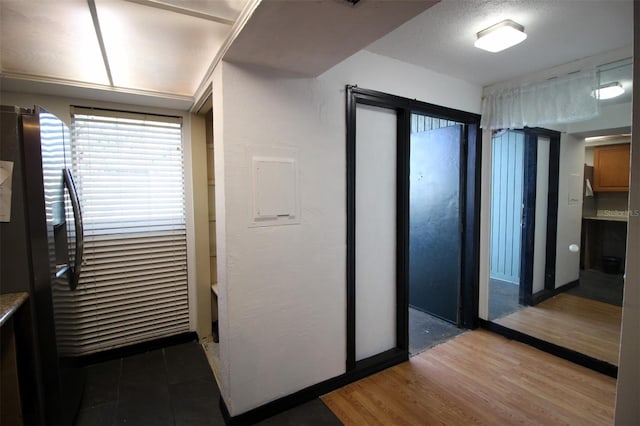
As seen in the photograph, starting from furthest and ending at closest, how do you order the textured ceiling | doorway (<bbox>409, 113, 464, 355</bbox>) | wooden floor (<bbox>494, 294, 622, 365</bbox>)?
doorway (<bbox>409, 113, 464, 355</bbox>) → wooden floor (<bbox>494, 294, 622, 365</bbox>) → the textured ceiling

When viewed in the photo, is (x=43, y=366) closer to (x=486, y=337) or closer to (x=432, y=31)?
(x=432, y=31)

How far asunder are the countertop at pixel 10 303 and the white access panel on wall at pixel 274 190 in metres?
1.07

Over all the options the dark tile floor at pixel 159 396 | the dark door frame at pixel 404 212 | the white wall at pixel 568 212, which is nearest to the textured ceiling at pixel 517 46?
the dark door frame at pixel 404 212

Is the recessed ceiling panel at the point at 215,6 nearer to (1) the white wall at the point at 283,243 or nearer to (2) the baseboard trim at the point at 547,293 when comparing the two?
(1) the white wall at the point at 283,243

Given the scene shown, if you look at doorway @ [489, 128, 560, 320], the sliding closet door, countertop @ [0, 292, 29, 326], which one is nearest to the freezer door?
countertop @ [0, 292, 29, 326]

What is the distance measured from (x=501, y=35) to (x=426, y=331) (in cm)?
254

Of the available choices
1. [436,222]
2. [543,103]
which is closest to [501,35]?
[543,103]

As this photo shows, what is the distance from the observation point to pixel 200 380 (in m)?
2.20

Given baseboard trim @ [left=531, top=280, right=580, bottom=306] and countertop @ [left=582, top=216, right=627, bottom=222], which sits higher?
countertop @ [left=582, top=216, right=627, bottom=222]

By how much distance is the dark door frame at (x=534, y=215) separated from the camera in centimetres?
283

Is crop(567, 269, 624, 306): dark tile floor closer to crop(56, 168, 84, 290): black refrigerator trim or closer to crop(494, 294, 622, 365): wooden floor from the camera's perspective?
crop(494, 294, 622, 365): wooden floor

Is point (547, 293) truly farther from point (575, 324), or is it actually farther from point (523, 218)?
point (523, 218)

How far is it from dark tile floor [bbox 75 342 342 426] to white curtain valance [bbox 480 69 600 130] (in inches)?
108

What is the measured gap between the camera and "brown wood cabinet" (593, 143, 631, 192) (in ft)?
7.55
